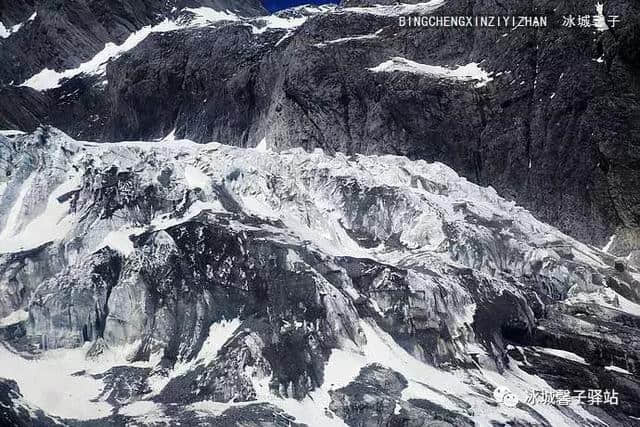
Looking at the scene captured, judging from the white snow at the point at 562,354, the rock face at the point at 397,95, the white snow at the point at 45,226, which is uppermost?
the rock face at the point at 397,95

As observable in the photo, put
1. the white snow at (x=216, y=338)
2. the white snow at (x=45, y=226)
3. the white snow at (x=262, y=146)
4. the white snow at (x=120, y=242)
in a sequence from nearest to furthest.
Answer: the white snow at (x=216, y=338)
the white snow at (x=120, y=242)
the white snow at (x=45, y=226)
the white snow at (x=262, y=146)

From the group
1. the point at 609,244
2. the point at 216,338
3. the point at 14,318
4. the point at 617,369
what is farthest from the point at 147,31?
the point at 617,369

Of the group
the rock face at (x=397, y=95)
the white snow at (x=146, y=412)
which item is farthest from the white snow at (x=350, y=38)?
the white snow at (x=146, y=412)

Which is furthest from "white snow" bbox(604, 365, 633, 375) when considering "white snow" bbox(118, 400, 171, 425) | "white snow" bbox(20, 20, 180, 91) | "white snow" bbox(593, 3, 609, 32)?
"white snow" bbox(20, 20, 180, 91)

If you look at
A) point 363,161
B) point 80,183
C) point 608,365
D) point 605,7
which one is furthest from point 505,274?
point 80,183

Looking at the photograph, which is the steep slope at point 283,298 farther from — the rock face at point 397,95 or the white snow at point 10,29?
the white snow at point 10,29

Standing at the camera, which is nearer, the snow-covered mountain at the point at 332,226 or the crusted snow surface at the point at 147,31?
the snow-covered mountain at the point at 332,226

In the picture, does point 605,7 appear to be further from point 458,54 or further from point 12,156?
point 12,156
